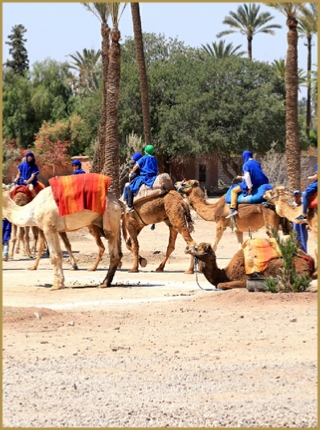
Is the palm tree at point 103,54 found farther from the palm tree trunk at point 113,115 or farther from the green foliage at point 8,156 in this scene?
the green foliage at point 8,156

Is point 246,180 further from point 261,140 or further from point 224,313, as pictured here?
point 261,140

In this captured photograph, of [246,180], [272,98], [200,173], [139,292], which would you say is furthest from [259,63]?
[139,292]

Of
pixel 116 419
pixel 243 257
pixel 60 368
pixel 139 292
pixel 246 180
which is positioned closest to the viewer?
pixel 116 419

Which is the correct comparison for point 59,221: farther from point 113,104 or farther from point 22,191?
point 113,104

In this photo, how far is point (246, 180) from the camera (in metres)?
18.8

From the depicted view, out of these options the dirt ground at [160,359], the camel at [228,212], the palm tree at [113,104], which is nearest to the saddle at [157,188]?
the camel at [228,212]

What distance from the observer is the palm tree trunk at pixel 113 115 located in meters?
28.5

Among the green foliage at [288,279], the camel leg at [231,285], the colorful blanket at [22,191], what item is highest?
the colorful blanket at [22,191]

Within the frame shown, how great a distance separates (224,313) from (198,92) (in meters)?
42.9

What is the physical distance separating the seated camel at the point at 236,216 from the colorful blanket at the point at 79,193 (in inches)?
118

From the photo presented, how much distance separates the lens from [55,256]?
1609cm

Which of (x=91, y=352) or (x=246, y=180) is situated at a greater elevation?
(x=246, y=180)

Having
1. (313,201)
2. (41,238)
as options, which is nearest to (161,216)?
(41,238)

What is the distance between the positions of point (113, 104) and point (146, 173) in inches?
425
